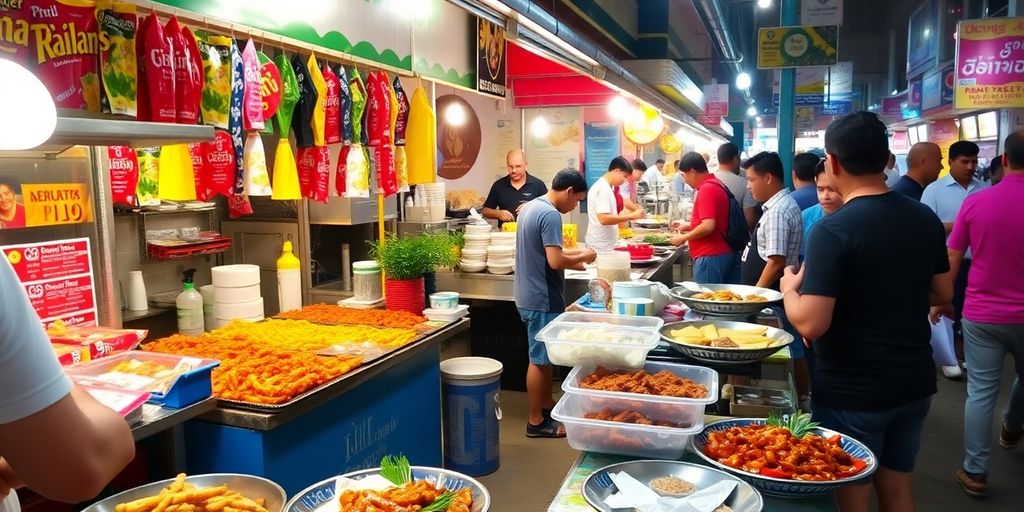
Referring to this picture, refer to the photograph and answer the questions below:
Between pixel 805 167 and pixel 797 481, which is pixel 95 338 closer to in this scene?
pixel 797 481

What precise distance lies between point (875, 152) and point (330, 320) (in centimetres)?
312

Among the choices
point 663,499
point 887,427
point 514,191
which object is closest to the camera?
point 663,499

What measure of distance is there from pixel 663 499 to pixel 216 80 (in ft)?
9.10

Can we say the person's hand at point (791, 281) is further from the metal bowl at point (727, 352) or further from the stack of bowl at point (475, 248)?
the stack of bowl at point (475, 248)

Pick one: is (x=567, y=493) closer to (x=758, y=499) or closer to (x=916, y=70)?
(x=758, y=499)

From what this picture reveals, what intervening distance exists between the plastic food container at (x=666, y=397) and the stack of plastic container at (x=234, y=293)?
99.8 inches

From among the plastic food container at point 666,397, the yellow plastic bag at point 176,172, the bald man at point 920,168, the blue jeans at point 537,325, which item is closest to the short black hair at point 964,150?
the bald man at point 920,168

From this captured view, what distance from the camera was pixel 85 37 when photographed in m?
2.87

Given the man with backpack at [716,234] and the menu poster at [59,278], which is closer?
the menu poster at [59,278]

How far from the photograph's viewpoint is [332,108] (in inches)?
168

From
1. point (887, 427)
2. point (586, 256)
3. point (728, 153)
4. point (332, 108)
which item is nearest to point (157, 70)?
point (332, 108)

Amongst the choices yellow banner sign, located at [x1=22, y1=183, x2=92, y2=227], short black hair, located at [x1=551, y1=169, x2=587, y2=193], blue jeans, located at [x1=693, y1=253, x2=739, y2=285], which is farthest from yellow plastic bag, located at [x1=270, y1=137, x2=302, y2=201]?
blue jeans, located at [x1=693, y1=253, x2=739, y2=285]

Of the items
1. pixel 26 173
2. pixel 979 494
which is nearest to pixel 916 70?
pixel 979 494

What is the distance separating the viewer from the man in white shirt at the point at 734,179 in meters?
7.36
